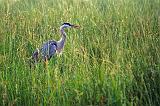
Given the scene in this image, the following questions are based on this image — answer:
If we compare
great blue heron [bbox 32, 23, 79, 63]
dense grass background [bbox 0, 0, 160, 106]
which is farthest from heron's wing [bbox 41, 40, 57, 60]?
dense grass background [bbox 0, 0, 160, 106]

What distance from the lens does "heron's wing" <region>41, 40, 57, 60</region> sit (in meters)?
3.99

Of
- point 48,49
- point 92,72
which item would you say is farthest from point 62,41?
point 92,72

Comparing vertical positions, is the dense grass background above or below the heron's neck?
below

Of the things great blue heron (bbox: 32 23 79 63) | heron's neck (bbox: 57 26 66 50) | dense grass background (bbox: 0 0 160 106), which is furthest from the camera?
heron's neck (bbox: 57 26 66 50)

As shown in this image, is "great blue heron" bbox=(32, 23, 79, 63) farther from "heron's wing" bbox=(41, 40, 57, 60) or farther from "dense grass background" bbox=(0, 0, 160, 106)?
"dense grass background" bbox=(0, 0, 160, 106)

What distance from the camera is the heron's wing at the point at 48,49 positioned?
3.99 m

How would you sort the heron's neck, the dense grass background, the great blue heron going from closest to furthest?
1. the dense grass background
2. the great blue heron
3. the heron's neck

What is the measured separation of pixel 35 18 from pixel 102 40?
4.70 ft

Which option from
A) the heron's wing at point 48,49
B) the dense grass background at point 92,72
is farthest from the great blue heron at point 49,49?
the dense grass background at point 92,72

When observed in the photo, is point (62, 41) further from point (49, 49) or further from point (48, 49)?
point (48, 49)

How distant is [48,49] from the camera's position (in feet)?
12.7

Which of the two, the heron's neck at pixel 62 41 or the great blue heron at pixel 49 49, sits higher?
the heron's neck at pixel 62 41

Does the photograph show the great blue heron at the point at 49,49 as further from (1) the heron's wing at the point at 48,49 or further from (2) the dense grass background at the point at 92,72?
(2) the dense grass background at the point at 92,72

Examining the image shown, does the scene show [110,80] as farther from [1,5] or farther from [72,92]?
[1,5]
